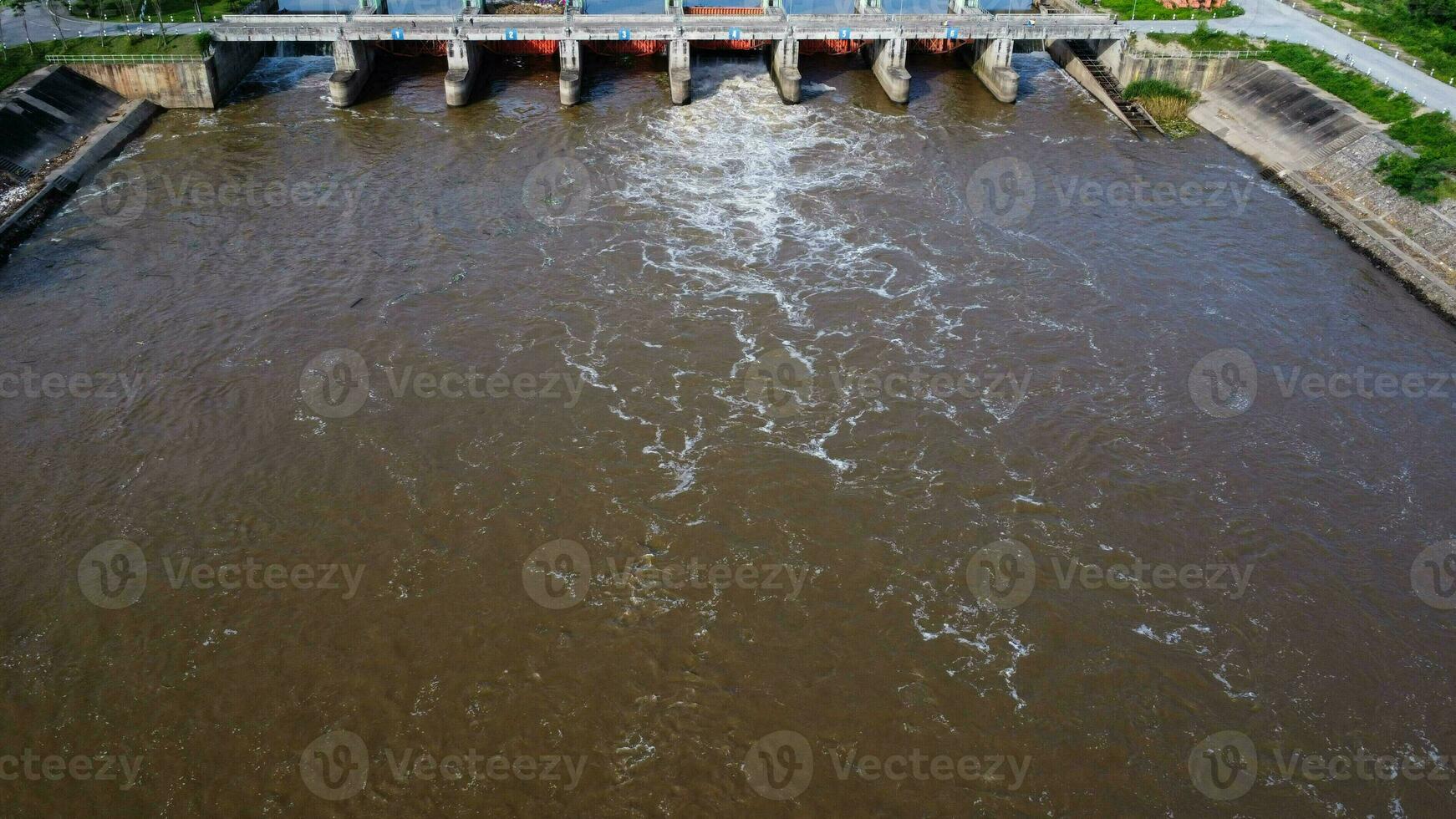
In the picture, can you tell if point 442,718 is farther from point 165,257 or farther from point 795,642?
point 165,257

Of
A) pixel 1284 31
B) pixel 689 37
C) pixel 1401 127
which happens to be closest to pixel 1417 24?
pixel 1284 31

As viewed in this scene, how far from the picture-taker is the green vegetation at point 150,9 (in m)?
58.3

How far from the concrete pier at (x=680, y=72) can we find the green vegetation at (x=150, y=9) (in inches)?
1116

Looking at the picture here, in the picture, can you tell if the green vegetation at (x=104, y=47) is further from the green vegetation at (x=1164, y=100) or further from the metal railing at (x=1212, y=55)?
the metal railing at (x=1212, y=55)

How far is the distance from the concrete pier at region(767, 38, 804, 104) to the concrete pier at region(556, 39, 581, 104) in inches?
480

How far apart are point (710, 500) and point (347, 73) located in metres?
41.3

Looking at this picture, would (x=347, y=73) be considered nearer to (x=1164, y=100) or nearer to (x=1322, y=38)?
(x=1164, y=100)

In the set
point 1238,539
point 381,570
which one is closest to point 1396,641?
point 1238,539

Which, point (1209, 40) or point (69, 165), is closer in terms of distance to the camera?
point (69, 165)

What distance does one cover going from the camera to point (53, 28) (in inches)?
2232

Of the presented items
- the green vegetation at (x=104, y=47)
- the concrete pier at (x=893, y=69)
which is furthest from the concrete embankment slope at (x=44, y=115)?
the concrete pier at (x=893, y=69)

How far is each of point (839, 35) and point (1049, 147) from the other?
1534 cm

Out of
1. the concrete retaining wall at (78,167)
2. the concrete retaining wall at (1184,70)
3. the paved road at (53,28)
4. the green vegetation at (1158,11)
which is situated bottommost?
the concrete retaining wall at (78,167)

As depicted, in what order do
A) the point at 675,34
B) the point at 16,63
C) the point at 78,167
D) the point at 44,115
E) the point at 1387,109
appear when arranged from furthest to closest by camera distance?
the point at 675,34, the point at 16,63, the point at 1387,109, the point at 44,115, the point at 78,167
